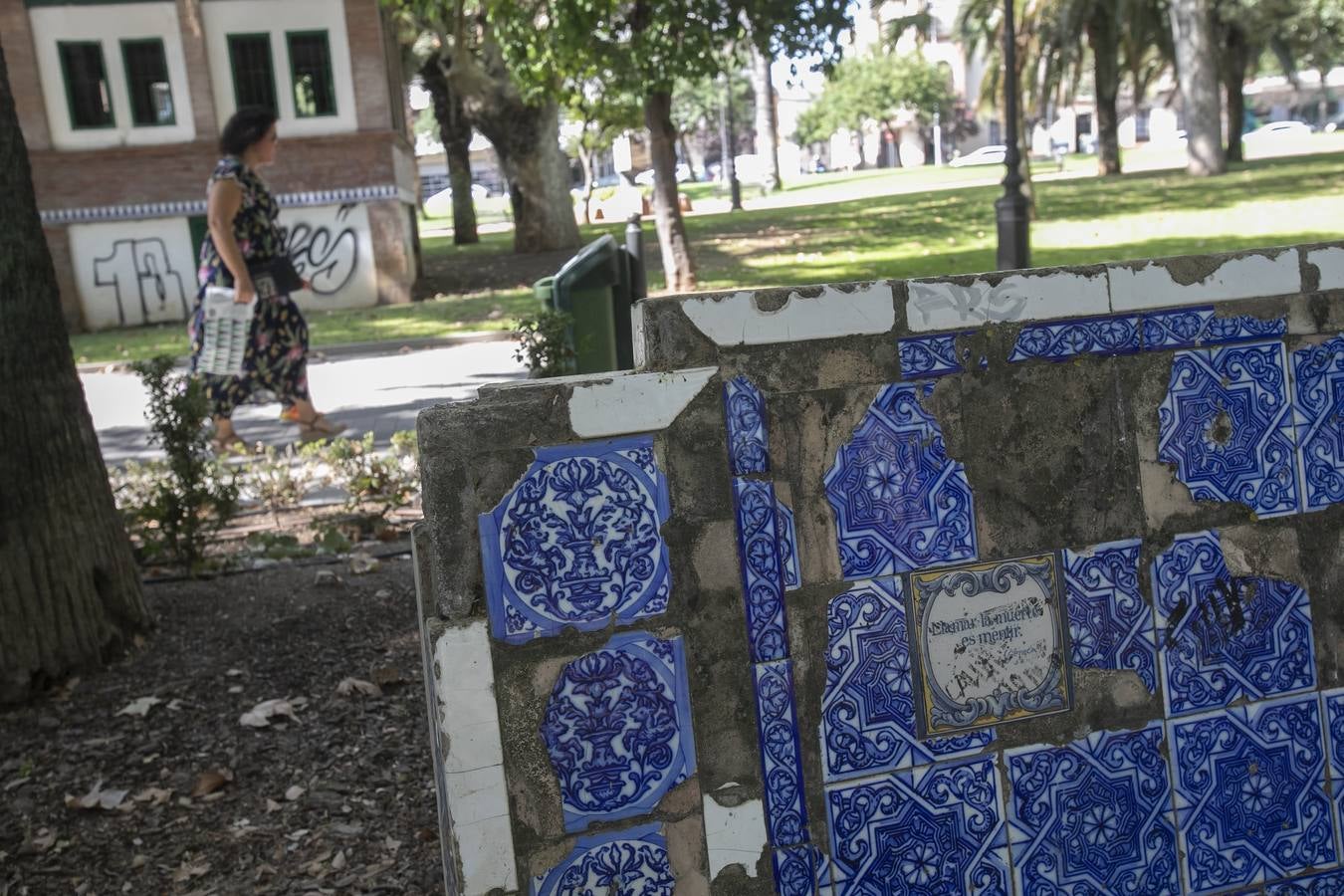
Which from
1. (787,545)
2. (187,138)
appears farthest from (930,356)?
(187,138)

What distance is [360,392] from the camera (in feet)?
42.7

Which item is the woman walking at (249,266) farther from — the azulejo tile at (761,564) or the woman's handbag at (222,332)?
the azulejo tile at (761,564)

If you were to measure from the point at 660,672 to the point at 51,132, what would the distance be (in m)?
23.8

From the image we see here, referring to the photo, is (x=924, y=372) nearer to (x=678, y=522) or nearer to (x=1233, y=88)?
(x=678, y=522)

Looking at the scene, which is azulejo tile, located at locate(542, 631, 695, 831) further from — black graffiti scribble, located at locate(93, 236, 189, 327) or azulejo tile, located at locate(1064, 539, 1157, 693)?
black graffiti scribble, located at locate(93, 236, 189, 327)

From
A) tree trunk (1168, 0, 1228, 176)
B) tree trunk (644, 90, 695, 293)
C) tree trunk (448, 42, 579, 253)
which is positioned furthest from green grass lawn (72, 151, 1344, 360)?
tree trunk (448, 42, 579, 253)

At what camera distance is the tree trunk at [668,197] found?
1709cm

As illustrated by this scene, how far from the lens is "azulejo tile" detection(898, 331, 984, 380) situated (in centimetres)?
280

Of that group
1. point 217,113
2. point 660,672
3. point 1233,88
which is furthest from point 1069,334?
point 1233,88

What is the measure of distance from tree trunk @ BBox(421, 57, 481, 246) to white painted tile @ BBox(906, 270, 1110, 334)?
97.3 ft

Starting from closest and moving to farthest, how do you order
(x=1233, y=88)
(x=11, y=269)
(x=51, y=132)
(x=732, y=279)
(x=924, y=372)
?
(x=924, y=372)
(x=11, y=269)
(x=732, y=279)
(x=51, y=132)
(x=1233, y=88)

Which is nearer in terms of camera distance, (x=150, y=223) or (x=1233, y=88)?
(x=150, y=223)

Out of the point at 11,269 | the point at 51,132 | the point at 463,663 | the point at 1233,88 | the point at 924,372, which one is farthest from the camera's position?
the point at 1233,88

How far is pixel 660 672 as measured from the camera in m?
2.72
